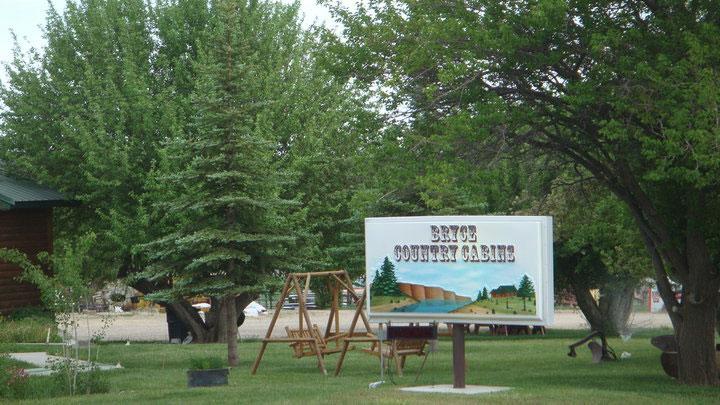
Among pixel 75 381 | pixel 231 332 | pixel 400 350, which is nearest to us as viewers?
pixel 75 381

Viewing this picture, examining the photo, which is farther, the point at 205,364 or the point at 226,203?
the point at 226,203

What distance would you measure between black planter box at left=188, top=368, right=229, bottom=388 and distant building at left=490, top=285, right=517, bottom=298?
522cm

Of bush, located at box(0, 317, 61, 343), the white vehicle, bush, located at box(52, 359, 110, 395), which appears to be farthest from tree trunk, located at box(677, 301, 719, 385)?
the white vehicle

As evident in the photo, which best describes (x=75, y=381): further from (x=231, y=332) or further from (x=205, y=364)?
(x=231, y=332)

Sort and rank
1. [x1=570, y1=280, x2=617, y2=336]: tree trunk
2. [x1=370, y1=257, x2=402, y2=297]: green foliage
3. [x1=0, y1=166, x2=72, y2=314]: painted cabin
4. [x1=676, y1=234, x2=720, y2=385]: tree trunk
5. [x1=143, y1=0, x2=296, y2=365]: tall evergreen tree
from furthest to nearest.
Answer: [x1=570, y1=280, x2=617, y2=336]: tree trunk → [x1=0, y1=166, x2=72, y2=314]: painted cabin → [x1=143, y1=0, x2=296, y2=365]: tall evergreen tree → [x1=676, y1=234, x2=720, y2=385]: tree trunk → [x1=370, y1=257, x2=402, y2=297]: green foliage

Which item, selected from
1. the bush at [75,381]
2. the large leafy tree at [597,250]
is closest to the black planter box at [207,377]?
the bush at [75,381]

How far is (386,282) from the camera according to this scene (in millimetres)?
18297

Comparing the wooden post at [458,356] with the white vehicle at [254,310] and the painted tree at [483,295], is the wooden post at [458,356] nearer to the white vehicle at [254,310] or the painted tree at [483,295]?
the painted tree at [483,295]

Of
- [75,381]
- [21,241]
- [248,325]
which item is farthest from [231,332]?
[248,325]

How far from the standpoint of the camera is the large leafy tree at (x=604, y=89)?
1884cm

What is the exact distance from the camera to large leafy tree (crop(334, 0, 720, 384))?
18844 mm

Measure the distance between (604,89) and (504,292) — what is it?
5039mm

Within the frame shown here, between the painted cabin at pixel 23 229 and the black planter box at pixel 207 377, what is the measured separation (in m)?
15.2

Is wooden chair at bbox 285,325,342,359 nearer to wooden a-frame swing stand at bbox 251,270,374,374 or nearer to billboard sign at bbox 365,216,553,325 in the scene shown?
wooden a-frame swing stand at bbox 251,270,374,374
